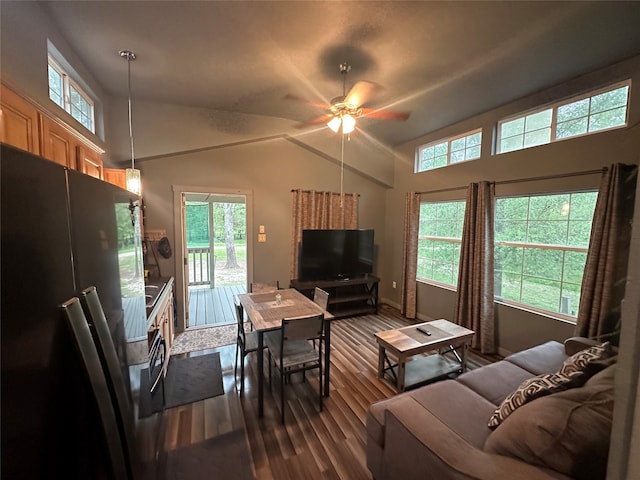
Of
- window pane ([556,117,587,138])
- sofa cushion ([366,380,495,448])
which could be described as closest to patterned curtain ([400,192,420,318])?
window pane ([556,117,587,138])

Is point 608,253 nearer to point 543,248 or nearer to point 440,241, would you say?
point 543,248

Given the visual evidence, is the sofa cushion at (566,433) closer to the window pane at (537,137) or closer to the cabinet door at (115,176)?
the window pane at (537,137)

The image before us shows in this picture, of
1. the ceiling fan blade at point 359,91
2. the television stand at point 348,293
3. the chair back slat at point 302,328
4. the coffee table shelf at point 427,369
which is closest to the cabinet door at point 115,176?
the chair back slat at point 302,328

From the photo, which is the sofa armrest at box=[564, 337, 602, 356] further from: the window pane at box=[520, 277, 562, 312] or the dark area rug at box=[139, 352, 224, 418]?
the dark area rug at box=[139, 352, 224, 418]

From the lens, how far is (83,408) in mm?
668

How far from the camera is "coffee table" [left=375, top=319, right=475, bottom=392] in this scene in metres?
2.48

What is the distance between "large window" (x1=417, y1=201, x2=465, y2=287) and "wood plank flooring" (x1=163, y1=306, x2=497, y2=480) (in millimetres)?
1443

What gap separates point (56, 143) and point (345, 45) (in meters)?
2.31

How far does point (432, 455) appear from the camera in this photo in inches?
45.9

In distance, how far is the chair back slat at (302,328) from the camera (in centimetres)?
213

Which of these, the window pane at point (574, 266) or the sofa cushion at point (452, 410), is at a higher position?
the window pane at point (574, 266)

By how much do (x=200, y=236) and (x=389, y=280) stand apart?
4.55m

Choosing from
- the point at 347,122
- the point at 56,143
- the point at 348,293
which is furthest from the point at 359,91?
the point at 348,293

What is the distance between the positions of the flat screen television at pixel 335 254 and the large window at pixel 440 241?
0.90 metres
